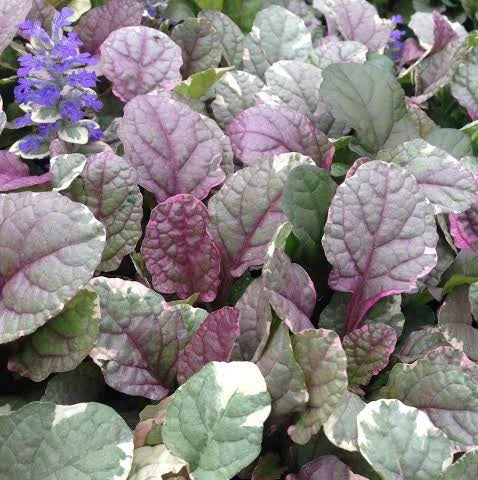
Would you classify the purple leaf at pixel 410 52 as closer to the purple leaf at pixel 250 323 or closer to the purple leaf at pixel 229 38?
the purple leaf at pixel 229 38

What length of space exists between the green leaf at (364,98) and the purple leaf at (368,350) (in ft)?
1.23

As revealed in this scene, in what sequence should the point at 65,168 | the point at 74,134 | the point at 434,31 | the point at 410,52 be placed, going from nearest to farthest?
the point at 65,168, the point at 74,134, the point at 434,31, the point at 410,52

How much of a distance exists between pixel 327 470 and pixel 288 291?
22cm

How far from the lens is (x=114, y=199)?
96 cm

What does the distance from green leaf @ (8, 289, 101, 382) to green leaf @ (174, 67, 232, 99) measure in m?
0.49

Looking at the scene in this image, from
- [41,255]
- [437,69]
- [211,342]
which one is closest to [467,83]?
[437,69]

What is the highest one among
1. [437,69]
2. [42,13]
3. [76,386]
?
[437,69]

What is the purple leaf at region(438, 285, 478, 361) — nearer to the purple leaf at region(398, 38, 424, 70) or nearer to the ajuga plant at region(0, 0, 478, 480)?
the ajuga plant at region(0, 0, 478, 480)

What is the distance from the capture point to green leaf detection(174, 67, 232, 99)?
1.13m

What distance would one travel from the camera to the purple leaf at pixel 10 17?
1.13m

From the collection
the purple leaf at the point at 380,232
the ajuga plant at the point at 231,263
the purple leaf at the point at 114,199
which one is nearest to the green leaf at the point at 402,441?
the ajuga plant at the point at 231,263

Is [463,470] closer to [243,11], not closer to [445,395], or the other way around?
[445,395]

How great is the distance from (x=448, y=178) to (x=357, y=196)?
18 cm

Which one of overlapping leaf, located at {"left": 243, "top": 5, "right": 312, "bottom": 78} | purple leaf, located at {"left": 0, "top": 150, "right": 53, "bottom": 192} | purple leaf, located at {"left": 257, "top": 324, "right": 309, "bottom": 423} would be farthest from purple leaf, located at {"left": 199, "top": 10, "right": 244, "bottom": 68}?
purple leaf, located at {"left": 257, "top": 324, "right": 309, "bottom": 423}
